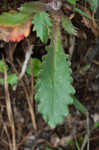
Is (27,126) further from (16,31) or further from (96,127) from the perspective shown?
(16,31)

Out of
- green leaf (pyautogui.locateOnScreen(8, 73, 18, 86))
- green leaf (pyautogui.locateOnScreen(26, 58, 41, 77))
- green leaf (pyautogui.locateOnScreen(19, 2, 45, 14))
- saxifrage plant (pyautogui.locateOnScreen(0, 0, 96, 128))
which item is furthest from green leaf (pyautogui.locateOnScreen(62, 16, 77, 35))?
green leaf (pyautogui.locateOnScreen(8, 73, 18, 86))

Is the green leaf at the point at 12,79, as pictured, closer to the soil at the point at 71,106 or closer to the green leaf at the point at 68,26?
the soil at the point at 71,106

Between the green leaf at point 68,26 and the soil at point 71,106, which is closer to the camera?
the green leaf at point 68,26

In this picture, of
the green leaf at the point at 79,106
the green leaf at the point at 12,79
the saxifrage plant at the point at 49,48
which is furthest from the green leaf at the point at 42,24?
the green leaf at the point at 79,106

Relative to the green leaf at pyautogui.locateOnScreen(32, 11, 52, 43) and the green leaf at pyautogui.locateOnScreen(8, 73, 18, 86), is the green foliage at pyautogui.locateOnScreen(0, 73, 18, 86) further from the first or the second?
the green leaf at pyautogui.locateOnScreen(32, 11, 52, 43)

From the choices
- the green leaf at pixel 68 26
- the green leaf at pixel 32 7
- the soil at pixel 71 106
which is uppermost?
the green leaf at pixel 32 7

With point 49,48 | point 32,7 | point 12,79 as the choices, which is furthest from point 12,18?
point 12,79
